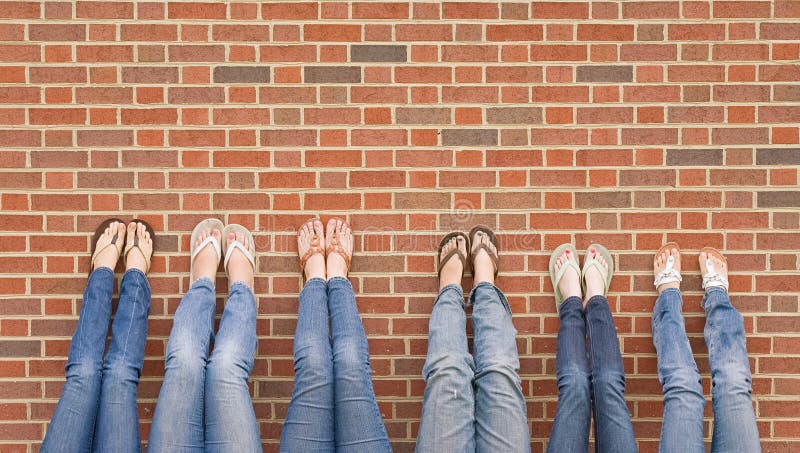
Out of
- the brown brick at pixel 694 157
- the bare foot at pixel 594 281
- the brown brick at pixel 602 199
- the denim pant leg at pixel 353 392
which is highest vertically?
the brown brick at pixel 694 157

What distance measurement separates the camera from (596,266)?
126 inches

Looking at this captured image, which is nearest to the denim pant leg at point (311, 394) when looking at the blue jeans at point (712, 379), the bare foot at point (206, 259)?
the bare foot at point (206, 259)

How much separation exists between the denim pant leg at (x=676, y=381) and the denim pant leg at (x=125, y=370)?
241 cm

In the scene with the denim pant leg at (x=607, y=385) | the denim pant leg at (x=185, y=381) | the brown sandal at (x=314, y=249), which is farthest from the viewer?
the brown sandal at (x=314, y=249)

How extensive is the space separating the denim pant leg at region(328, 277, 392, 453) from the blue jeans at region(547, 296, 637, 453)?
0.82m

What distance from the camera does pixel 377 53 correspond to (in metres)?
3.21

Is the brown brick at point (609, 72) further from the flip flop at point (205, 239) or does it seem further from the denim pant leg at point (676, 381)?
the flip flop at point (205, 239)

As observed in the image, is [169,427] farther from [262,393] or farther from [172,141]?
[172,141]

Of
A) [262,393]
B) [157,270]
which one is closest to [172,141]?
[157,270]

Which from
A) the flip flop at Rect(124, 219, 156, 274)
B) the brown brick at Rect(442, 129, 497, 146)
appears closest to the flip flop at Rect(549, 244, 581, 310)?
the brown brick at Rect(442, 129, 497, 146)

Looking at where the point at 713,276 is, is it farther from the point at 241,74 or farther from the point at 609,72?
the point at 241,74

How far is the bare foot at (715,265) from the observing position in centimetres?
319

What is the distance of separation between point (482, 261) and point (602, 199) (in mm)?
675

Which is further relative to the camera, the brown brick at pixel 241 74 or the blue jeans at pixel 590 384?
the brown brick at pixel 241 74
